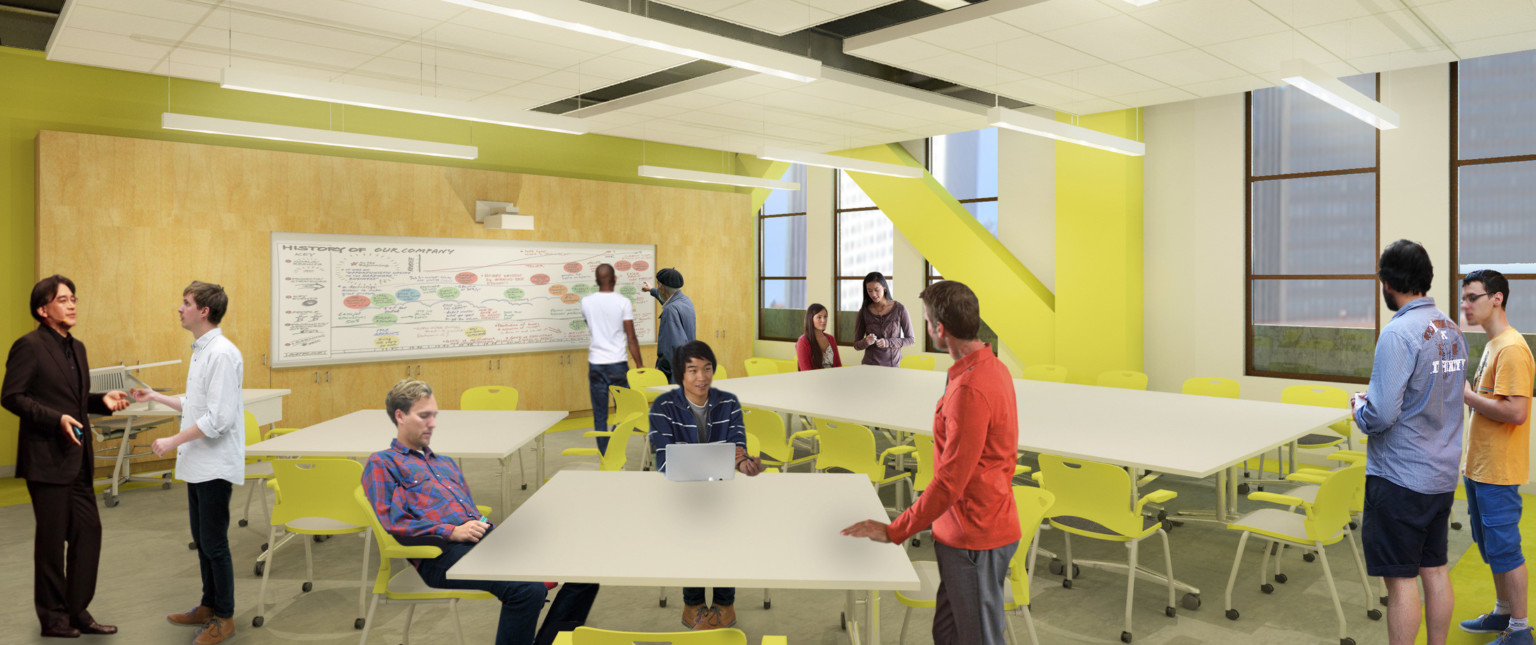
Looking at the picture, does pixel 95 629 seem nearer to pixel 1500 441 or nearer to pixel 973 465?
pixel 973 465

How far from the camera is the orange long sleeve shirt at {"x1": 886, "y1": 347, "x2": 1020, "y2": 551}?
2.32 m

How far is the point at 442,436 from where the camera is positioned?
4.65 meters

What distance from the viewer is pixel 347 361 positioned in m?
7.87

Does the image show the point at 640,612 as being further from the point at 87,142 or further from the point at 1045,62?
the point at 87,142

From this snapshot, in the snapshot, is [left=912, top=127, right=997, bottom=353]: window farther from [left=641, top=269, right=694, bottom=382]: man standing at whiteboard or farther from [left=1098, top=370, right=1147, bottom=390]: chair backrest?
[left=641, top=269, right=694, bottom=382]: man standing at whiteboard

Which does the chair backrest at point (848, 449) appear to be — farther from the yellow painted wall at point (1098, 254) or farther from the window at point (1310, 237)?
the window at point (1310, 237)

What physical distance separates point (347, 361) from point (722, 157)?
5241 millimetres

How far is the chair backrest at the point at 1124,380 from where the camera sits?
658 cm

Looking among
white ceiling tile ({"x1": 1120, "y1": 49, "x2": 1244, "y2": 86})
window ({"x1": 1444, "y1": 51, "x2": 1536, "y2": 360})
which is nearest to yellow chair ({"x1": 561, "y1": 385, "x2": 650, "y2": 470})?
white ceiling tile ({"x1": 1120, "y1": 49, "x2": 1244, "y2": 86})

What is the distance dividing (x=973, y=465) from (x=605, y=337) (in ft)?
18.4

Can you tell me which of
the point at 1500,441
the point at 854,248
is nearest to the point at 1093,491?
the point at 1500,441

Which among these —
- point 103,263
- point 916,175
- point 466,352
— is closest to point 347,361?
point 466,352

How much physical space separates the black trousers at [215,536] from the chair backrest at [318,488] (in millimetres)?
207

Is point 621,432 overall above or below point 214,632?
above
